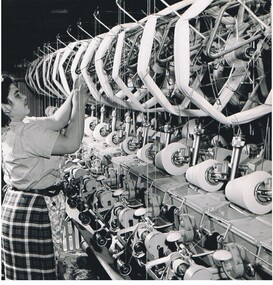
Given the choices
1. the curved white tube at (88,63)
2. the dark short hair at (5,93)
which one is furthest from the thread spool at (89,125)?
the dark short hair at (5,93)

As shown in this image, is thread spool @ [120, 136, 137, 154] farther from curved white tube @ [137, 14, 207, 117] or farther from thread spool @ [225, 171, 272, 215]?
thread spool @ [225, 171, 272, 215]

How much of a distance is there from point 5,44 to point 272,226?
5220 mm

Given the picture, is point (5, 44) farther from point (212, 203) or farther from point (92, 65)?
point (212, 203)

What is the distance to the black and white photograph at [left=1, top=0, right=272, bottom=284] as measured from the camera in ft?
7.20

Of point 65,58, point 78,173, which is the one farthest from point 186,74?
point 65,58

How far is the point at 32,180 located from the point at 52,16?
8.91 ft

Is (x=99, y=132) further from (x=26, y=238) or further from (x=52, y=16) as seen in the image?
(x=26, y=238)

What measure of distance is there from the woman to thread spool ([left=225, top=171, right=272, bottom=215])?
87 centimetres

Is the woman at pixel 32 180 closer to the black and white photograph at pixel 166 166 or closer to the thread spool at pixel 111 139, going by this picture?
the black and white photograph at pixel 166 166

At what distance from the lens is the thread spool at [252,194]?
7.18ft

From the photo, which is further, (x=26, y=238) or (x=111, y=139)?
(x=111, y=139)

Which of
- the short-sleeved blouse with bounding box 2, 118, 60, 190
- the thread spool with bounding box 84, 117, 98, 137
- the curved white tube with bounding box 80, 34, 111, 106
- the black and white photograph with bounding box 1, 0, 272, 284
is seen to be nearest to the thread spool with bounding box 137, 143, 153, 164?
the black and white photograph with bounding box 1, 0, 272, 284

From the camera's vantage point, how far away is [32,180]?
8.20 feet

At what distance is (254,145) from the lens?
285cm
